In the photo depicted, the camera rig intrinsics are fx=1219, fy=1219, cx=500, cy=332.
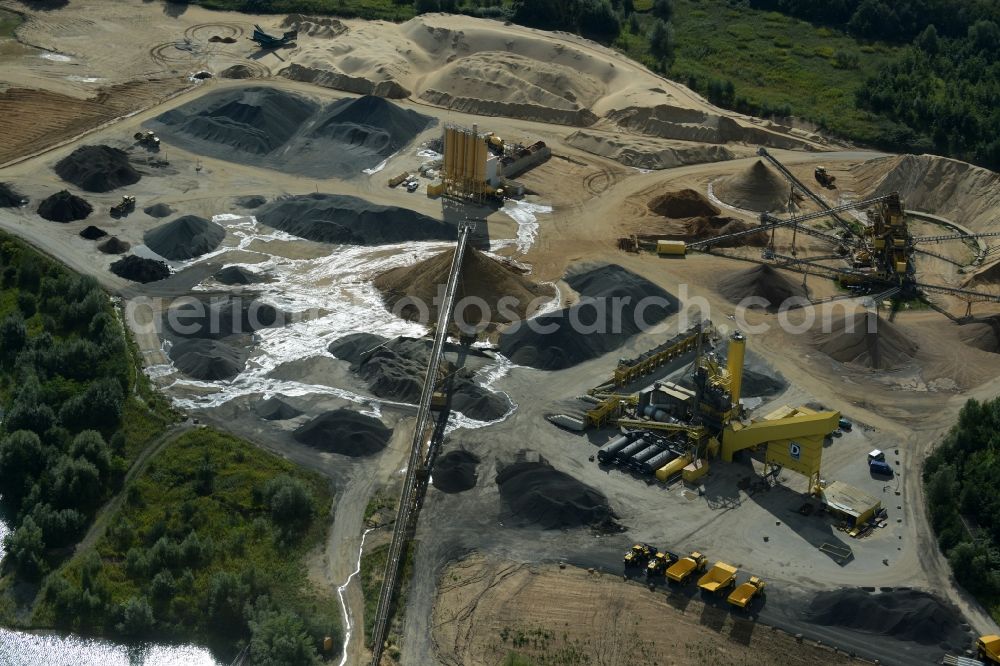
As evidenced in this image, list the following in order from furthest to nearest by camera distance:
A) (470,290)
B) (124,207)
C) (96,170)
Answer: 1. (96,170)
2. (124,207)
3. (470,290)

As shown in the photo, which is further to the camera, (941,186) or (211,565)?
(941,186)

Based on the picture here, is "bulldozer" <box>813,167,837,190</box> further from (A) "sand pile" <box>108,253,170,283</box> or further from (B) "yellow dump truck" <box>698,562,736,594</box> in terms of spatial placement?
(B) "yellow dump truck" <box>698,562,736,594</box>

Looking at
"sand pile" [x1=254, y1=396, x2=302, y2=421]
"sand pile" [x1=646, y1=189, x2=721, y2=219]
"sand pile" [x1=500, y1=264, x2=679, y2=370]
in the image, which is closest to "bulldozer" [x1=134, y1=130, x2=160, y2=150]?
"sand pile" [x1=500, y1=264, x2=679, y2=370]

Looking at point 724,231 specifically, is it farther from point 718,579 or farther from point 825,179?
point 718,579

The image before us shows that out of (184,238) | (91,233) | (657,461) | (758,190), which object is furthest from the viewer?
(758,190)

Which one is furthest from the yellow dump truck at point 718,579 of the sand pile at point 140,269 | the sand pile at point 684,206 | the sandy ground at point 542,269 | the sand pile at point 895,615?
the sand pile at point 140,269

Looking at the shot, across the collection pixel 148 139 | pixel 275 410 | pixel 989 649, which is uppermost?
pixel 989 649

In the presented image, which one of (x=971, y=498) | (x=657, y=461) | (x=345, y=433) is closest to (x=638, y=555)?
(x=657, y=461)
